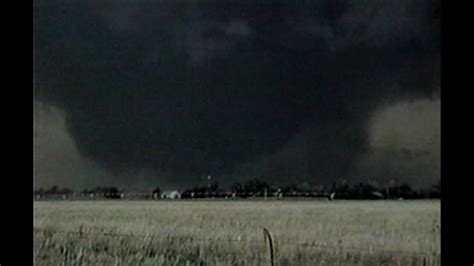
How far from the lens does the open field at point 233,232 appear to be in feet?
7.00

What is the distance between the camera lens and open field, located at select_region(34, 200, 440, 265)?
2.13m

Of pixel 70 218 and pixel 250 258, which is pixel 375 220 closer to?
pixel 250 258

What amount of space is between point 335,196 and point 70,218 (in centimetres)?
84

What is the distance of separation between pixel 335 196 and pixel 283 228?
197 millimetres

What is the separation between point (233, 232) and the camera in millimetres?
2217

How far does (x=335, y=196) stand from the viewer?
2.11 meters
